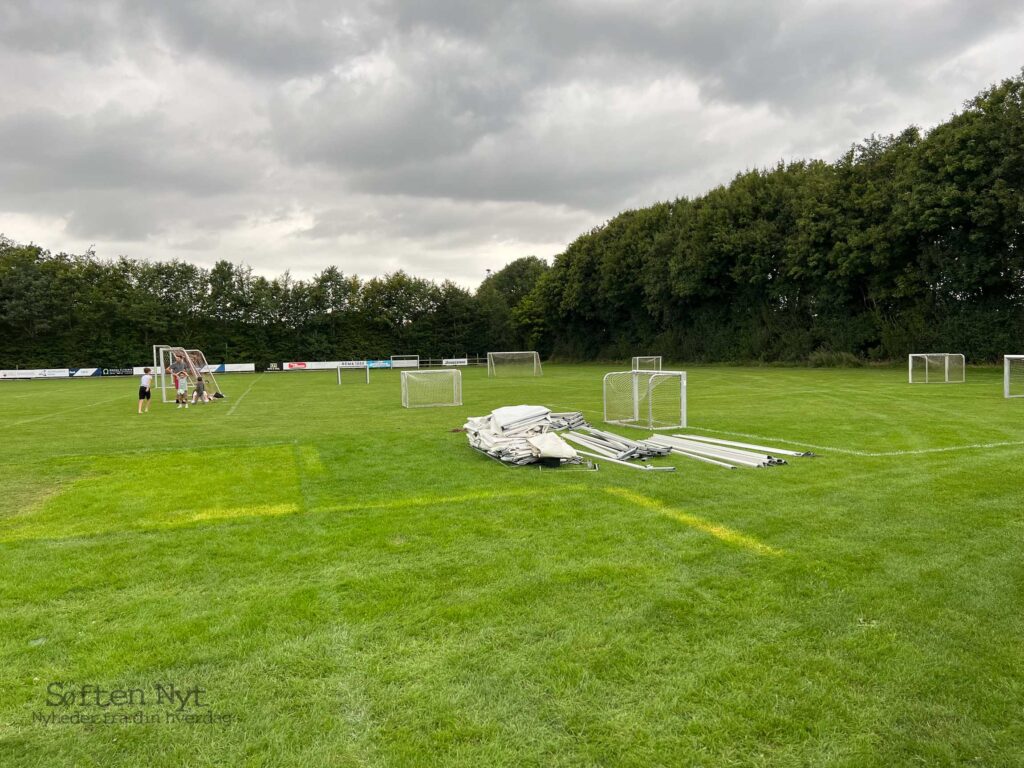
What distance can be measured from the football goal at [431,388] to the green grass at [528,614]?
485 inches

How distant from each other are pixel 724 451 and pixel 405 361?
217 feet

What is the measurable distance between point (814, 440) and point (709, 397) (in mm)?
10720

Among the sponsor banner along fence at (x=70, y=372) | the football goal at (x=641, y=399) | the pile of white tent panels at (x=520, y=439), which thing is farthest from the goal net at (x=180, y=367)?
the sponsor banner along fence at (x=70, y=372)

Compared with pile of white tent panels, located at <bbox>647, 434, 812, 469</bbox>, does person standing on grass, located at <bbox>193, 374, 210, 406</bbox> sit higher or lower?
higher

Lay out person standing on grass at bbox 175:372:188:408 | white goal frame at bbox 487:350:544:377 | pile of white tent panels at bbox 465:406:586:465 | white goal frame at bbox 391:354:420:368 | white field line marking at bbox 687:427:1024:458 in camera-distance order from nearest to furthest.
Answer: pile of white tent panels at bbox 465:406:586:465
white field line marking at bbox 687:427:1024:458
person standing on grass at bbox 175:372:188:408
white goal frame at bbox 487:350:544:377
white goal frame at bbox 391:354:420:368

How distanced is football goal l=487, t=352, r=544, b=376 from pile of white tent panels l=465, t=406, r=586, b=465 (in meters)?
32.5

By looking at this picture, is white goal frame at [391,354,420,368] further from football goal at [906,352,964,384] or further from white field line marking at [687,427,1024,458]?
white field line marking at [687,427,1024,458]

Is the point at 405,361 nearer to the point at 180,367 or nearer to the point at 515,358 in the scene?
the point at 515,358

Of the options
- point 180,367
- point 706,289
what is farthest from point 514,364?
point 180,367

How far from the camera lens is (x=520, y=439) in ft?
34.4

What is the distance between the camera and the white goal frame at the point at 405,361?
71.4m

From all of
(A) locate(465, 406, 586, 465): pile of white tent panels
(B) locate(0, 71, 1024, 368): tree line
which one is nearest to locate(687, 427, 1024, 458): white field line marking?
(A) locate(465, 406, 586, 465): pile of white tent panels

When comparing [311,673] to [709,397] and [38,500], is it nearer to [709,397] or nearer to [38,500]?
[38,500]

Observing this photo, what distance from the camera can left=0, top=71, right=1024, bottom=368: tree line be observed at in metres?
33.3
